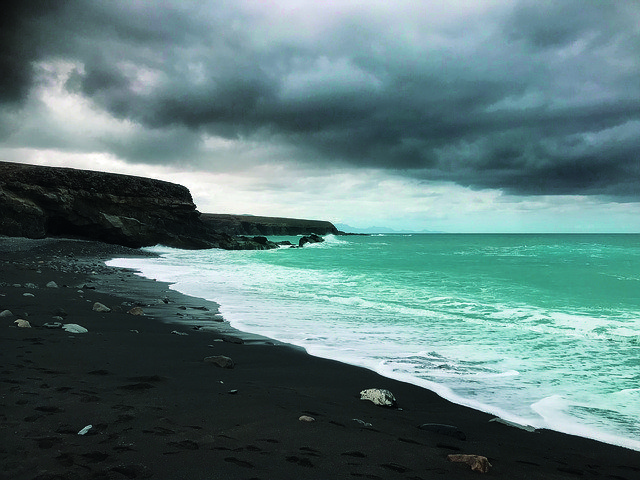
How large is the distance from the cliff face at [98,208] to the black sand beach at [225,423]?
4018cm

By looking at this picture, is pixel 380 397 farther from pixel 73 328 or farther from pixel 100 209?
pixel 100 209

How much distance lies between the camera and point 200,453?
2826 millimetres

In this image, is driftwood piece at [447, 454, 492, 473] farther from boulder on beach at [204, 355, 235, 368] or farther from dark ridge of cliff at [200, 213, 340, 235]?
dark ridge of cliff at [200, 213, 340, 235]

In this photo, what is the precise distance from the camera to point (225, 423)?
346cm

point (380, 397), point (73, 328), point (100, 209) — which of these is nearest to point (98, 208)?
point (100, 209)

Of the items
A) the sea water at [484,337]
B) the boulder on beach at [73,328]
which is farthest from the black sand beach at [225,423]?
the sea water at [484,337]

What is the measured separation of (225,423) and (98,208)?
47.7 metres

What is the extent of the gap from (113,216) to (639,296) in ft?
150

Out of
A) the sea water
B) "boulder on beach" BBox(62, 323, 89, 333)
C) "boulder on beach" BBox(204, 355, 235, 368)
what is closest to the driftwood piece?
the sea water

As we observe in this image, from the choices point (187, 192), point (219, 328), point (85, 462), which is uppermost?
point (187, 192)

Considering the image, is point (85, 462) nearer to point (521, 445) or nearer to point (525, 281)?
point (521, 445)

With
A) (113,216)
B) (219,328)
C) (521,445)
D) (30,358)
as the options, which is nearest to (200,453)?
(521,445)

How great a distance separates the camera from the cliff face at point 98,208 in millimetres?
39531

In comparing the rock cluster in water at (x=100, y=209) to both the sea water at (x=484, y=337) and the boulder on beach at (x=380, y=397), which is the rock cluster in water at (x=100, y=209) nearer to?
the sea water at (x=484, y=337)
